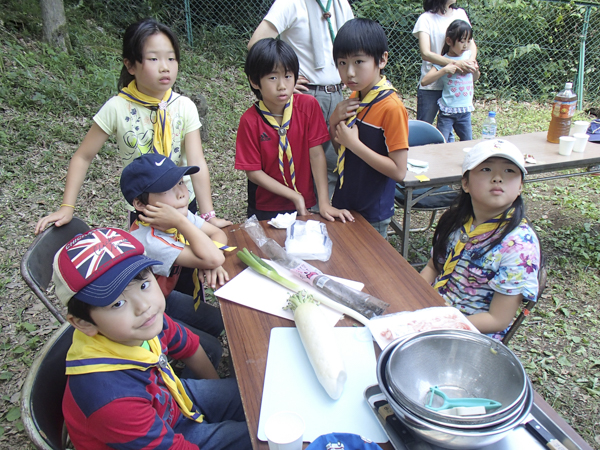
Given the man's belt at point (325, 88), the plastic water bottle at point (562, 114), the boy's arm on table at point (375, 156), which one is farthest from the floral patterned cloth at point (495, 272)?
the plastic water bottle at point (562, 114)

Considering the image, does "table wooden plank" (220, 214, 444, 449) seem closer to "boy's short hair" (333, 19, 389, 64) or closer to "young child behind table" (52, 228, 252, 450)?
"young child behind table" (52, 228, 252, 450)

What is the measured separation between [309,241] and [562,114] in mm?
2951

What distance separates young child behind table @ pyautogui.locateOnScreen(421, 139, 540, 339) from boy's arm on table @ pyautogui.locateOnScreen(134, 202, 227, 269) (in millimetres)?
1099

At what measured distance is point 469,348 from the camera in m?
1.15

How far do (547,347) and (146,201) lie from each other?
288 cm

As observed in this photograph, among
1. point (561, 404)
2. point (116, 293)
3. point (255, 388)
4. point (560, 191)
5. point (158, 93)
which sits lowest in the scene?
point (561, 404)

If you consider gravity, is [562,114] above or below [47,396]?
above

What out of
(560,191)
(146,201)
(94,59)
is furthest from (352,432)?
(94,59)

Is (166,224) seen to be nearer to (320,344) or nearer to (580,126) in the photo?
(320,344)

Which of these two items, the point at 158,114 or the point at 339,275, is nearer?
the point at 339,275

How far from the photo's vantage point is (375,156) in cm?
224

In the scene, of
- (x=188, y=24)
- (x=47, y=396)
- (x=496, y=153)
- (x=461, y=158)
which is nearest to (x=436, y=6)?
(x=461, y=158)

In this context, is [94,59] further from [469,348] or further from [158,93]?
[469,348]

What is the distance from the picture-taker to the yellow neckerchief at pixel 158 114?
89.9 inches
